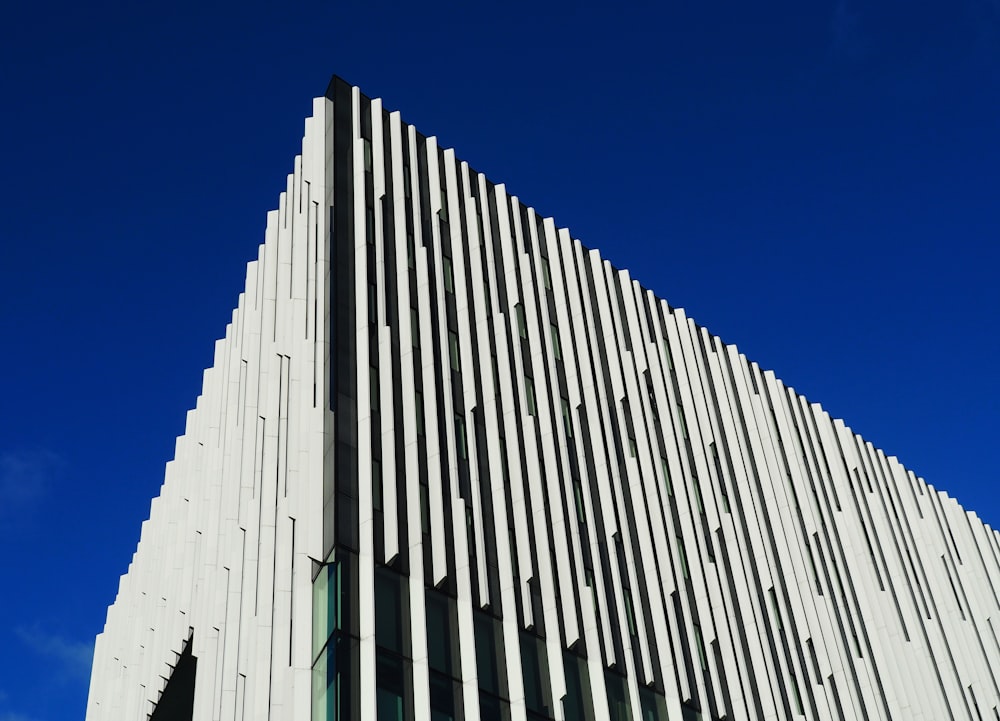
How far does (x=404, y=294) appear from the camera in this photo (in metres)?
35.2

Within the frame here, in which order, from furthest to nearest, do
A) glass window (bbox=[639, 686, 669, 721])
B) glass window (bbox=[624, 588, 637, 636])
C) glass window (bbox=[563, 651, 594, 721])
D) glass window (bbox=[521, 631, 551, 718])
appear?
glass window (bbox=[624, 588, 637, 636]) → glass window (bbox=[639, 686, 669, 721]) → glass window (bbox=[563, 651, 594, 721]) → glass window (bbox=[521, 631, 551, 718])

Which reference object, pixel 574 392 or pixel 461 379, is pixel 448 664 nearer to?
pixel 461 379

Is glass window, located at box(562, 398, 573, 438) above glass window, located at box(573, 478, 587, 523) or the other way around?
above

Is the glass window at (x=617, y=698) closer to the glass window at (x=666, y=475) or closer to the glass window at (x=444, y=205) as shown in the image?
the glass window at (x=666, y=475)

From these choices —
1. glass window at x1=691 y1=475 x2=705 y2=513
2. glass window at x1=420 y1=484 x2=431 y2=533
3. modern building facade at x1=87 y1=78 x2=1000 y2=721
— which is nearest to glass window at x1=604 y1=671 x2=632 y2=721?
modern building facade at x1=87 y1=78 x2=1000 y2=721

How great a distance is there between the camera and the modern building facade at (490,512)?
2889 centimetres

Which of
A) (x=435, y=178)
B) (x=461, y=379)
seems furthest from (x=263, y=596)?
(x=435, y=178)

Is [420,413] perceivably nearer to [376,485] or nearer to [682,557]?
[376,485]

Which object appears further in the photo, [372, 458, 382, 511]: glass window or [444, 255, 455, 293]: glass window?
[444, 255, 455, 293]: glass window

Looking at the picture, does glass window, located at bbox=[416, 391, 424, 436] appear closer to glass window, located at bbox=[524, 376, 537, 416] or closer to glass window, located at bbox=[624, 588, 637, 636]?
glass window, located at bbox=[524, 376, 537, 416]

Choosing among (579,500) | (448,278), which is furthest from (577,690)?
(448,278)

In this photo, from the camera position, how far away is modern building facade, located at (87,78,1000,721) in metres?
28.9

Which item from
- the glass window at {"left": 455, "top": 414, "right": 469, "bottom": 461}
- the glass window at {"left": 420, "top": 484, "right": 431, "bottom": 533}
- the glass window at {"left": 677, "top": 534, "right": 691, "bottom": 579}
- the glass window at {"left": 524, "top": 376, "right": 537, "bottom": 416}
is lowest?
the glass window at {"left": 420, "top": 484, "right": 431, "bottom": 533}

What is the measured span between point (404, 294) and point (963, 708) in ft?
89.8
